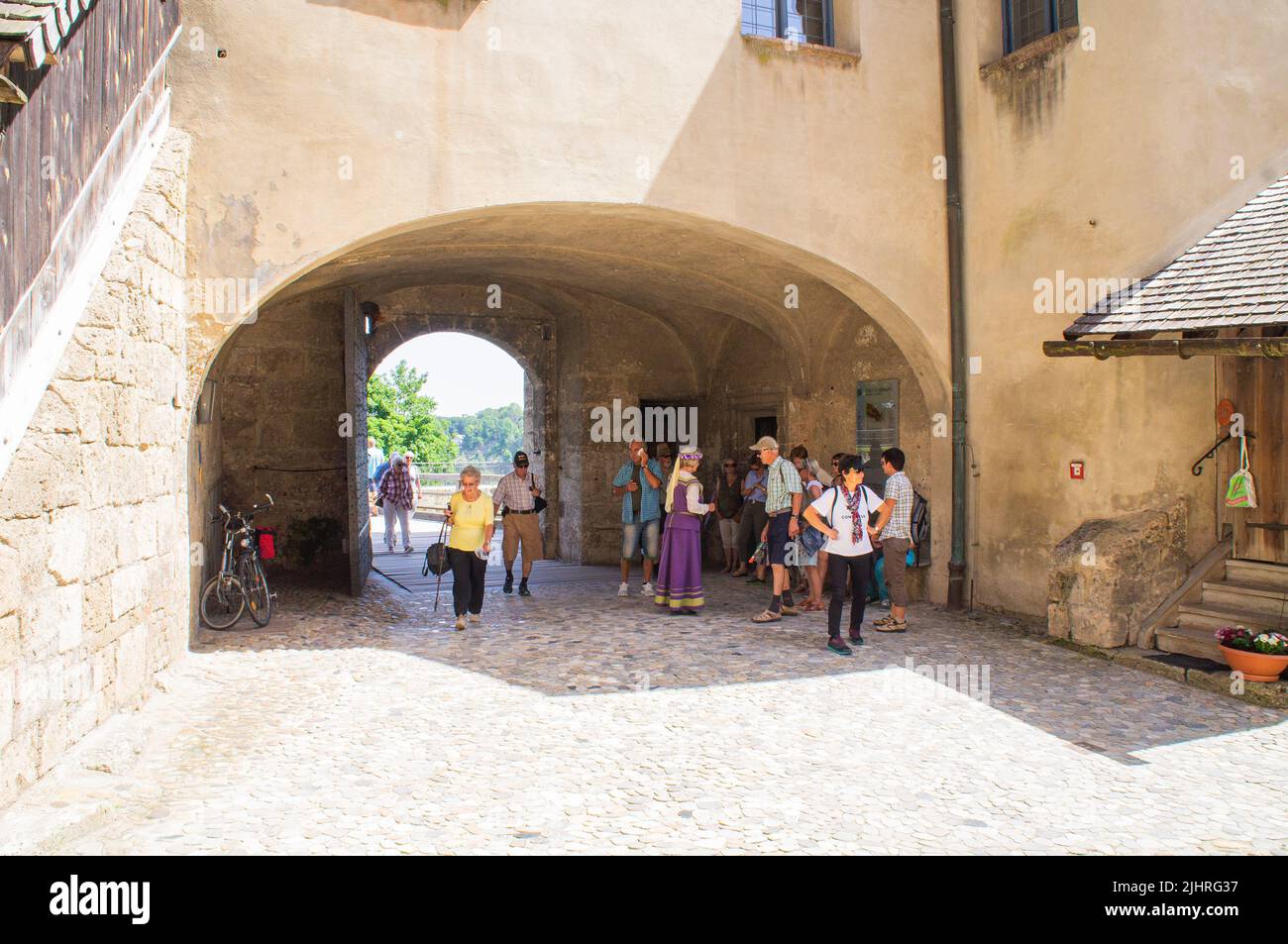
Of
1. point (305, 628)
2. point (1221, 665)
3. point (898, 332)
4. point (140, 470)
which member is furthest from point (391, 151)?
point (1221, 665)

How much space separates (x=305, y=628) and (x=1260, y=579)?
25.8 ft

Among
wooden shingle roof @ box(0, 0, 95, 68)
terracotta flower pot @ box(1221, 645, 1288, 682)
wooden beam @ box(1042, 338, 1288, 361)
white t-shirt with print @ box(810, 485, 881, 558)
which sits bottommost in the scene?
terracotta flower pot @ box(1221, 645, 1288, 682)

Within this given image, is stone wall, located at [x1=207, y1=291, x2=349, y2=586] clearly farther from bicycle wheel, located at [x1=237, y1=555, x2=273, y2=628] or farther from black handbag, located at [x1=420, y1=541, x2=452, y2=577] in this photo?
black handbag, located at [x1=420, y1=541, x2=452, y2=577]

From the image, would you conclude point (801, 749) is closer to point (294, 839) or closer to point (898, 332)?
point (294, 839)

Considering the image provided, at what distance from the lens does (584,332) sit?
13.7 meters

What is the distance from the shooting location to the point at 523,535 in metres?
10.9

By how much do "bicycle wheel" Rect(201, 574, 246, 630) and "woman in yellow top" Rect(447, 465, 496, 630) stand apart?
185 centimetres

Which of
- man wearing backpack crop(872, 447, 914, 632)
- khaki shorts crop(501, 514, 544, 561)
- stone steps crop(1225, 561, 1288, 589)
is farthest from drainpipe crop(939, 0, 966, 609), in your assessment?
khaki shorts crop(501, 514, 544, 561)

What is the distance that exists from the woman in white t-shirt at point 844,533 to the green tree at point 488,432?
118 metres

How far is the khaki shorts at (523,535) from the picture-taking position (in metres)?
10.9

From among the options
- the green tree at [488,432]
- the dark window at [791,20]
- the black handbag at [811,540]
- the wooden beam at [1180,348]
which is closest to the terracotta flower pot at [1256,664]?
the wooden beam at [1180,348]

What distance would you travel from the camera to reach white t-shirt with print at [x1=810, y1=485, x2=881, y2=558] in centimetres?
766

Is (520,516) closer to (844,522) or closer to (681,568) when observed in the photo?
(681,568)

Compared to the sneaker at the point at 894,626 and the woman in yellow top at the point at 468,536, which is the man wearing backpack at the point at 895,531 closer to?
the sneaker at the point at 894,626
